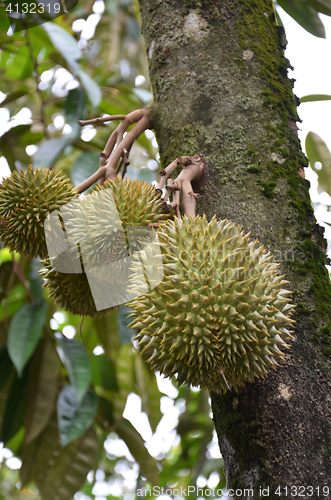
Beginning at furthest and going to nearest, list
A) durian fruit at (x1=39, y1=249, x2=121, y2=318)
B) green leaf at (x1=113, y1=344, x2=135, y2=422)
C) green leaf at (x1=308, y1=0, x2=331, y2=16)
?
1. green leaf at (x1=113, y1=344, x2=135, y2=422)
2. green leaf at (x1=308, y1=0, x2=331, y2=16)
3. durian fruit at (x1=39, y1=249, x2=121, y2=318)

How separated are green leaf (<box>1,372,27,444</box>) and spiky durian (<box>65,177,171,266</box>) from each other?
1.14 meters

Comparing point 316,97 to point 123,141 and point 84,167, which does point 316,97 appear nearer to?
point 123,141

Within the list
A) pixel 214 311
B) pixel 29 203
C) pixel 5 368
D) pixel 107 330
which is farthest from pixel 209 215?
pixel 5 368

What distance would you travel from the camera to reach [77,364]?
177 cm

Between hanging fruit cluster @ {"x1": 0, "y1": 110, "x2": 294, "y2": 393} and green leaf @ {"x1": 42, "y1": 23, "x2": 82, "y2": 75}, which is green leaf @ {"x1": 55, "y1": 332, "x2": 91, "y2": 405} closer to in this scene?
hanging fruit cluster @ {"x1": 0, "y1": 110, "x2": 294, "y2": 393}

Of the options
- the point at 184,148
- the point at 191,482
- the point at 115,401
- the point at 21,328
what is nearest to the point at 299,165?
the point at 184,148

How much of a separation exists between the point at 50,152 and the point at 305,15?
1.18 meters

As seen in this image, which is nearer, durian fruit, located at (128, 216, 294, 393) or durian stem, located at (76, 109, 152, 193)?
durian fruit, located at (128, 216, 294, 393)

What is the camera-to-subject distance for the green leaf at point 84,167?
1.80 meters

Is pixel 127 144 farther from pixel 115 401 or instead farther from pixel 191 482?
pixel 191 482

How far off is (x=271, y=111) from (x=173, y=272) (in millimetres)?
594

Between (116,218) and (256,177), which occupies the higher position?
(256,177)

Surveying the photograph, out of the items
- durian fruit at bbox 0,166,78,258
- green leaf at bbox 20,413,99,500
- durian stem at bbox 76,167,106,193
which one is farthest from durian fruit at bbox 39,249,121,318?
green leaf at bbox 20,413,99,500

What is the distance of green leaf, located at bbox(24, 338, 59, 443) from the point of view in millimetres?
1801
